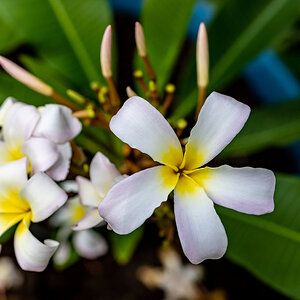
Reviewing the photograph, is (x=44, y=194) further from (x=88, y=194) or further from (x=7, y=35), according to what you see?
(x=7, y=35)

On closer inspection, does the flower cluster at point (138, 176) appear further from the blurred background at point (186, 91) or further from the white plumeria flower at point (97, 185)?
the blurred background at point (186, 91)

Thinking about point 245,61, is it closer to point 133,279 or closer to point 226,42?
point 226,42

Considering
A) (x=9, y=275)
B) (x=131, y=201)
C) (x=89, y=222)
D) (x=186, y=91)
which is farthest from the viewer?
(x=9, y=275)

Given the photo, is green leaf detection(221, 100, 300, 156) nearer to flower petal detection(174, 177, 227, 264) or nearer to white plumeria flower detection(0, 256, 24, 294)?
flower petal detection(174, 177, 227, 264)

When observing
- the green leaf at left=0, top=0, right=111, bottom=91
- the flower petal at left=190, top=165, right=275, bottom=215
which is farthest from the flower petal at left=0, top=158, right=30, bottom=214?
the green leaf at left=0, top=0, right=111, bottom=91

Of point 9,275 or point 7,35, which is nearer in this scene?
point 7,35

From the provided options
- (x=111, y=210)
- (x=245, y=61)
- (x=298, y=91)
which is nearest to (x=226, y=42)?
(x=245, y=61)

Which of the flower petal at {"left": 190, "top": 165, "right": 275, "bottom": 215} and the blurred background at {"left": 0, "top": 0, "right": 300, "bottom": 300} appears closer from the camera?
the flower petal at {"left": 190, "top": 165, "right": 275, "bottom": 215}

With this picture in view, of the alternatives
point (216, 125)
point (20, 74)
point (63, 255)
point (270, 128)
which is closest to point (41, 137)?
point (20, 74)
